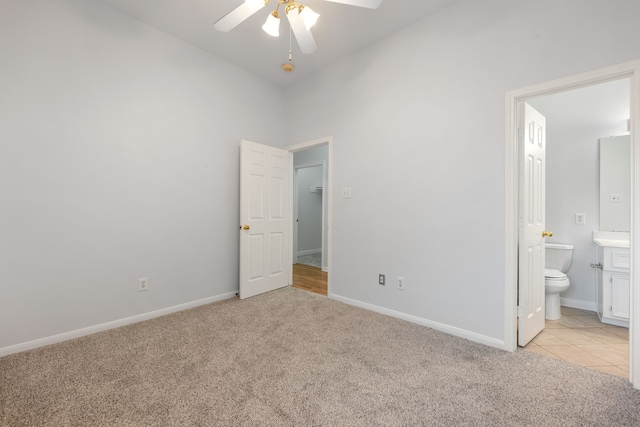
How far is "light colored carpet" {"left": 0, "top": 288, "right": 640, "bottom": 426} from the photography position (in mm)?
1376

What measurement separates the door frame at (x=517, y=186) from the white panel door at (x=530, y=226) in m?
0.09

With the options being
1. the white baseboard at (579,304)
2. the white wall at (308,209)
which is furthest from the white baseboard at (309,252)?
the white baseboard at (579,304)

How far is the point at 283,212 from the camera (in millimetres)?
3727

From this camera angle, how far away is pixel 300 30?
1873 mm

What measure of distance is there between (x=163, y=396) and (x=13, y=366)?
123 cm

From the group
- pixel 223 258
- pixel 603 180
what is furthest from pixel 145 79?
pixel 603 180

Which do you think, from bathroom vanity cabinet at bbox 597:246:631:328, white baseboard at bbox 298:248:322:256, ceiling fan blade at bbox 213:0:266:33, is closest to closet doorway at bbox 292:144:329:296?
white baseboard at bbox 298:248:322:256

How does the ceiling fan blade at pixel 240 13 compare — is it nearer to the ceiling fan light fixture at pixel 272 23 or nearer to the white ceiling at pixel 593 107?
the ceiling fan light fixture at pixel 272 23

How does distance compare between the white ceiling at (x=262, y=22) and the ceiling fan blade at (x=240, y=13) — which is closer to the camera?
the ceiling fan blade at (x=240, y=13)

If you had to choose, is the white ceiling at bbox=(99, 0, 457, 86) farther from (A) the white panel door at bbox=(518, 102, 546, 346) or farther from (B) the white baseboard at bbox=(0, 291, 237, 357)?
(B) the white baseboard at bbox=(0, 291, 237, 357)

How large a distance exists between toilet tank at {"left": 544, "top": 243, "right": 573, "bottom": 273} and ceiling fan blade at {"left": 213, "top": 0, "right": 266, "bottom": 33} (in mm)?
3713

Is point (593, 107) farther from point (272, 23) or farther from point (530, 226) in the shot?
point (272, 23)

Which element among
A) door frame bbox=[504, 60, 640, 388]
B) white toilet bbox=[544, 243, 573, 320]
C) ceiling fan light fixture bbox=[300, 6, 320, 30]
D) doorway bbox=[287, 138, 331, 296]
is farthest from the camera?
doorway bbox=[287, 138, 331, 296]

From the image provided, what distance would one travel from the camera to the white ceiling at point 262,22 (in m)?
2.33
